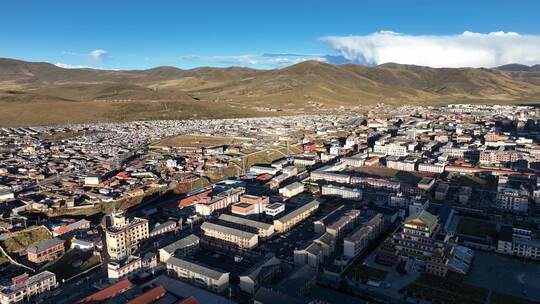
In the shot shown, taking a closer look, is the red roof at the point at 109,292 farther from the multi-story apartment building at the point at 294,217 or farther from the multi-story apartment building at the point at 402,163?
the multi-story apartment building at the point at 402,163

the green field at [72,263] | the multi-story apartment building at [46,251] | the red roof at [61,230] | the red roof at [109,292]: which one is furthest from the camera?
the red roof at [61,230]

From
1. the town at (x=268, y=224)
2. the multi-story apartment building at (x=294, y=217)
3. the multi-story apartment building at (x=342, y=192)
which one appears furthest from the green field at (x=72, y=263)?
the multi-story apartment building at (x=342, y=192)

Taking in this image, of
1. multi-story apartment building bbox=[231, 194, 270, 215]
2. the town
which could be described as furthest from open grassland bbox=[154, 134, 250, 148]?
multi-story apartment building bbox=[231, 194, 270, 215]

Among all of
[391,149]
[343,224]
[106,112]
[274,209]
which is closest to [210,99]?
[106,112]

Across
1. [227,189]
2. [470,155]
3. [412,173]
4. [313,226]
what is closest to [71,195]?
[227,189]

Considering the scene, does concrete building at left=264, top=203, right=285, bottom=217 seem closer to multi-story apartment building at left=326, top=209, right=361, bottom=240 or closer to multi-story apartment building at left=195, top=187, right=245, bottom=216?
multi-story apartment building at left=195, top=187, right=245, bottom=216

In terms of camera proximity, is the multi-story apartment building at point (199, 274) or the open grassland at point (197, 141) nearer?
the multi-story apartment building at point (199, 274)

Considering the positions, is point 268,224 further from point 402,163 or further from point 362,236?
point 402,163
